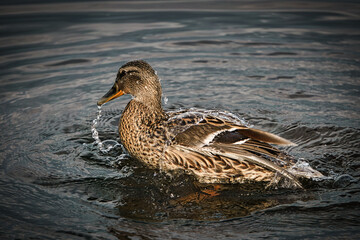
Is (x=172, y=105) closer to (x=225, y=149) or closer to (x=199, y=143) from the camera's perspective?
(x=199, y=143)

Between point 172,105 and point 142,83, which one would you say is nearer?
point 142,83

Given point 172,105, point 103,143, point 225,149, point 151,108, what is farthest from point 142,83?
point 172,105

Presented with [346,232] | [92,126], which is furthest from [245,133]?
[92,126]

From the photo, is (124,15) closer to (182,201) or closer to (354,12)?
(354,12)

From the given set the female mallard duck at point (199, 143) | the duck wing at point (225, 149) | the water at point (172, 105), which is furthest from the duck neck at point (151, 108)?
the water at point (172, 105)

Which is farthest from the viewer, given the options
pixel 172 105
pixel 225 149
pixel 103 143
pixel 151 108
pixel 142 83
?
pixel 172 105

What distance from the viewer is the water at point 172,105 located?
4.58 meters

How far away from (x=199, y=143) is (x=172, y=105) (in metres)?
2.44

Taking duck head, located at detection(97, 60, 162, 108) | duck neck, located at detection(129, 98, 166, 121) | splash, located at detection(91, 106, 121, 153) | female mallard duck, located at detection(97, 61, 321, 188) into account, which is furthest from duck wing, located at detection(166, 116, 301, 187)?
splash, located at detection(91, 106, 121, 153)

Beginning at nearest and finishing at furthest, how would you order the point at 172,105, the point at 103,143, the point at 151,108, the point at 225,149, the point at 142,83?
the point at 225,149, the point at 151,108, the point at 142,83, the point at 103,143, the point at 172,105

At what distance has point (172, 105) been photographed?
759 centimetres

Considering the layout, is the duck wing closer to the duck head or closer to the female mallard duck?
the female mallard duck

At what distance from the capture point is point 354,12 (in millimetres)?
12359

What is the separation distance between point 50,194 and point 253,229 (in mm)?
2253
